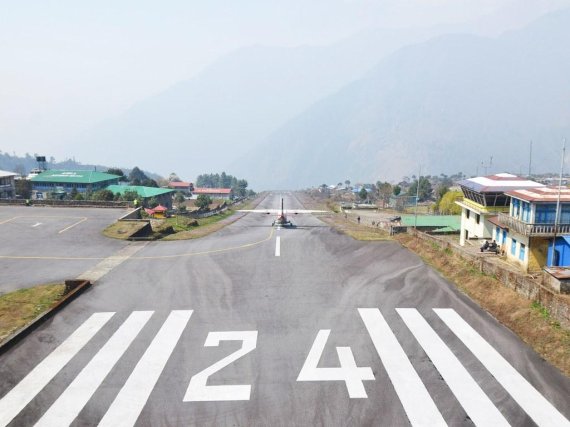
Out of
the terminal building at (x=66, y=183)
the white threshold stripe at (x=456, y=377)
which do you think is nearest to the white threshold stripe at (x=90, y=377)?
the white threshold stripe at (x=456, y=377)

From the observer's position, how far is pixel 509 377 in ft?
63.9

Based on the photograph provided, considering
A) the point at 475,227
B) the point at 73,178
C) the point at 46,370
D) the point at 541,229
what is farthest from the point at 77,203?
the point at 73,178

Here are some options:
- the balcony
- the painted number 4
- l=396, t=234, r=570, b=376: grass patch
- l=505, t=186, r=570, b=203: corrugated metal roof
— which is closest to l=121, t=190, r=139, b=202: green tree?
l=396, t=234, r=570, b=376: grass patch

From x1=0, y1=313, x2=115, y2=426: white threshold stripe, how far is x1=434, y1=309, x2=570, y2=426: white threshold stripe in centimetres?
1989

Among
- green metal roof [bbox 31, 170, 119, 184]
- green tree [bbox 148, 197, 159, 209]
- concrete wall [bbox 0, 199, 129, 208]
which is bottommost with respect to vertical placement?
green tree [bbox 148, 197, 159, 209]

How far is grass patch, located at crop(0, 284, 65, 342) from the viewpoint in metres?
24.2

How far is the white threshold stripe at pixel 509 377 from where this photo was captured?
55.3 ft

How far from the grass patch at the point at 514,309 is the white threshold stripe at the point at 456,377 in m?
4.69

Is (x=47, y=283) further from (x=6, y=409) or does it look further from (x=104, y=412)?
(x=104, y=412)

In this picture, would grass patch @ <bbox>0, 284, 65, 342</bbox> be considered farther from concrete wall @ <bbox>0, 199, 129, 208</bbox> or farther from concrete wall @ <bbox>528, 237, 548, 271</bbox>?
concrete wall @ <bbox>0, 199, 129, 208</bbox>

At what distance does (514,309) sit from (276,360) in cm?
1512

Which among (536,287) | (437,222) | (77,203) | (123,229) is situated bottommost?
(437,222)

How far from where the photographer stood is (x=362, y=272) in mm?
35875

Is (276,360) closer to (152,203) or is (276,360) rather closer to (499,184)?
(499,184)
